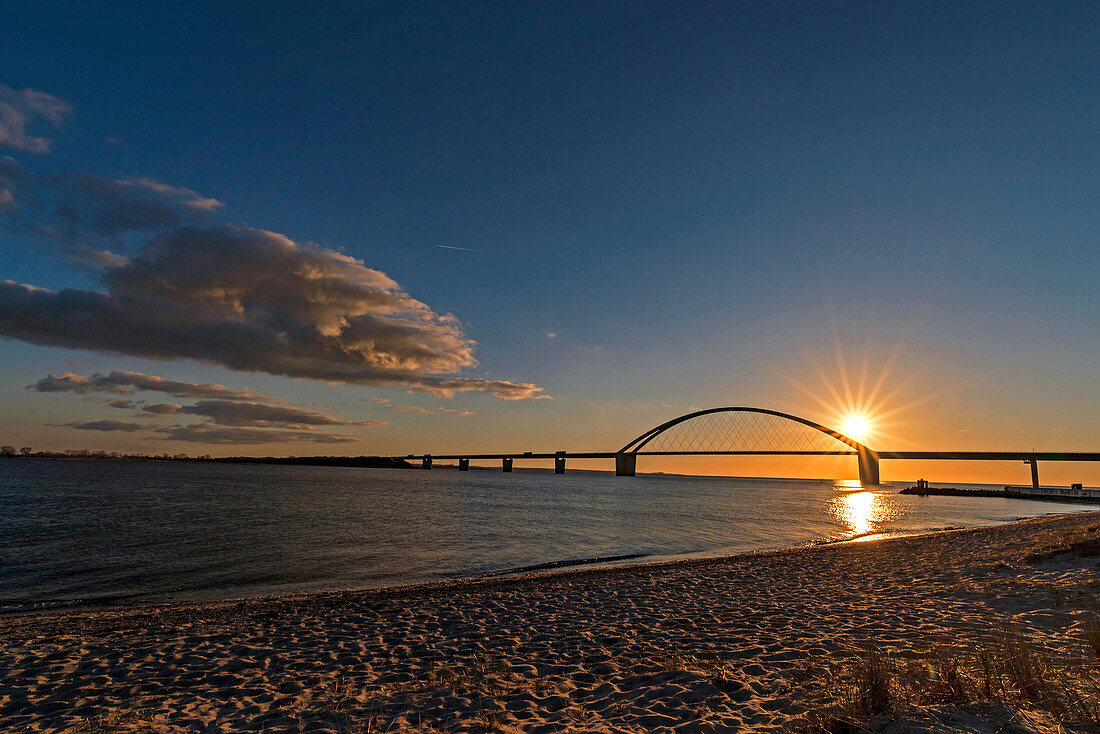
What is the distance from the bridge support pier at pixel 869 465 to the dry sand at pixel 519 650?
588 ft

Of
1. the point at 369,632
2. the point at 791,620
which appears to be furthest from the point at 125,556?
the point at 791,620

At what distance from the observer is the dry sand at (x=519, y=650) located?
717 centimetres

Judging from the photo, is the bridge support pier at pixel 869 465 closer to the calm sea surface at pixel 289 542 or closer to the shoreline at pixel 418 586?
the calm sea surface at pixel 289 542

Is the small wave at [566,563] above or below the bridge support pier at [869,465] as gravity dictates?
below

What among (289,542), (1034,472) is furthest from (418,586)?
(1034,472)

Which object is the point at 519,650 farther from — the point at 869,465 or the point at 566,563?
the point at 869,465

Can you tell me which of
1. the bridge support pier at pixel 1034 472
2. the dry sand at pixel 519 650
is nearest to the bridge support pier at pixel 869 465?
the bridge support pier at pixel 1034 472

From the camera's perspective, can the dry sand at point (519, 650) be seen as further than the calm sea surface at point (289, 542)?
No

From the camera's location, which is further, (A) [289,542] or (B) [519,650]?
(A) [289,542]

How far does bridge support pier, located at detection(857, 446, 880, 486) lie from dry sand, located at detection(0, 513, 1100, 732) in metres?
179

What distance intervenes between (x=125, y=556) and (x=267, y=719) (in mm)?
24244

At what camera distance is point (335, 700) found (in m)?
7.94

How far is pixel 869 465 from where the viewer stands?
572 feet

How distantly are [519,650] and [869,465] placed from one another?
197284 millimetres
